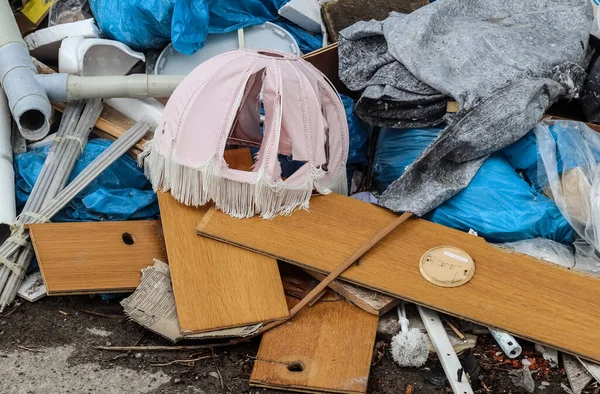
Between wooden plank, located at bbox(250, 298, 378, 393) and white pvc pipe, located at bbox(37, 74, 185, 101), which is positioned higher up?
white pvc pipe, located at bbox(37, 74, 185, 101)

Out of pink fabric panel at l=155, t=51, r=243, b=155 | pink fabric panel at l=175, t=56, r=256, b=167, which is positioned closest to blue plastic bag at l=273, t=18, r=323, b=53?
pink fabric panel at l=155, t=51, r=243, b=155

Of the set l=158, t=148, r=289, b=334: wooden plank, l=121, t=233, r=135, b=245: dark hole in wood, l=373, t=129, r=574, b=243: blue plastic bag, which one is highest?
l=373, t=129, r=574, b=243: blue plastic bag

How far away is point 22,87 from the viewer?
12.1ft

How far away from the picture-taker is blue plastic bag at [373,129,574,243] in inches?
134

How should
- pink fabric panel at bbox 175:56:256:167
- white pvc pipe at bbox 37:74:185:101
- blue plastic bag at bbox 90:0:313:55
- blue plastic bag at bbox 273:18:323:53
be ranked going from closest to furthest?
pink fabric panel at bbox 175:56:256:167 → white pvc pipe at bbox 37:74:185:101 → blue plastic bag at bbox 90:0:313:55 → blue plastic bag at bbox 273:18:323:53

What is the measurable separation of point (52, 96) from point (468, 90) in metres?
2.05

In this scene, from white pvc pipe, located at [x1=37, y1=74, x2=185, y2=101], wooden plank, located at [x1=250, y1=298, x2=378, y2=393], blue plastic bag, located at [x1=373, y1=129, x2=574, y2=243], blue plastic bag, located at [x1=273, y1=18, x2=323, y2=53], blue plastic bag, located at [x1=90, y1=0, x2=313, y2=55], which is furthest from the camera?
blue plastic bag, located at [x1=273, y1=18, x2=323, y2=53]

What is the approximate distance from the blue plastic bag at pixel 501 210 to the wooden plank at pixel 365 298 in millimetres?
540

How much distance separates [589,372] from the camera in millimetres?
2994

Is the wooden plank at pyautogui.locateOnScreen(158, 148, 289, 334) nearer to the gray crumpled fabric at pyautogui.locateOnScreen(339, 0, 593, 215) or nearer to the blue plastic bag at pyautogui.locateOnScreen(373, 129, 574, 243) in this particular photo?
the gray crumpled fabric at pyautogui.locateOnScreen(339, 0, 593, 215)

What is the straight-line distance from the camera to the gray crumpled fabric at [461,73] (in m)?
3.50

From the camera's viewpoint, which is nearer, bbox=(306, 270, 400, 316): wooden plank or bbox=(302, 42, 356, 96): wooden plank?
bbox=(306, 270, 400, 316): wooden plank

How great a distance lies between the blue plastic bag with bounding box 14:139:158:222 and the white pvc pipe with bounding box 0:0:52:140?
0.14m

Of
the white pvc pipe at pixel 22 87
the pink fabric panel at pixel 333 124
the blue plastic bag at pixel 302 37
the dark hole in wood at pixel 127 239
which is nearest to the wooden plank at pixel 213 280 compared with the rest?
the dark hole in wood at pixel 127 239
